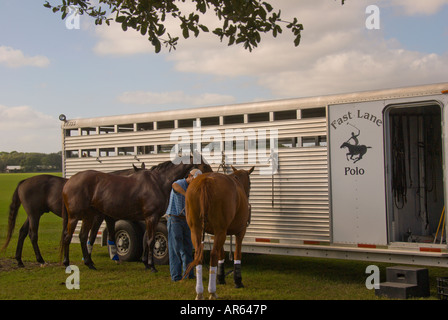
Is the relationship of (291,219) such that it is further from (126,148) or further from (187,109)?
(126,148)

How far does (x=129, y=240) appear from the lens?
10.6 meters

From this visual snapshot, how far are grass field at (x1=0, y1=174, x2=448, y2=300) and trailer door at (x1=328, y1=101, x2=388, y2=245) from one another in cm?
89

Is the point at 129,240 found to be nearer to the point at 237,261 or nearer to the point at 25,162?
the point at 237,261

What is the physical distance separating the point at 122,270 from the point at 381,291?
15.6 feet

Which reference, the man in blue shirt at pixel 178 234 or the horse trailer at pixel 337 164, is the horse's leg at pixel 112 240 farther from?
A: the man in blue shirt at pixel 178 234

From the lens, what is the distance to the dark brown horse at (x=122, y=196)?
966cm

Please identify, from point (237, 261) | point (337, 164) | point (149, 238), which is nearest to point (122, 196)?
point (149, 238)

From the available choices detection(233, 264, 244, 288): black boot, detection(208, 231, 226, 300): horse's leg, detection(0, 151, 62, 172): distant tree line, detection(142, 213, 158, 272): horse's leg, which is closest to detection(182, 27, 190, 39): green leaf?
detection(208, 231, 226, 300): horse's leg

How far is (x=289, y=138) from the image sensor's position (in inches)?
351

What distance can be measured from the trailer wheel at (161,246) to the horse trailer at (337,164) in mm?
28

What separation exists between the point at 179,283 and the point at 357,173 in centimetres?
324

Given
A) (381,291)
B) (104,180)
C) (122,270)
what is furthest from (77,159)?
(381,291)
